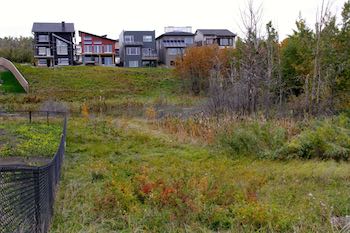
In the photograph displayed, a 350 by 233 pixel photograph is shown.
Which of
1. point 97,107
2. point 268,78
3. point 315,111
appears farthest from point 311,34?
point 97,107

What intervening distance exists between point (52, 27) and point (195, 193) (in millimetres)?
46350

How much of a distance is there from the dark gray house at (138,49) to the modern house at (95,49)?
6.19 ft

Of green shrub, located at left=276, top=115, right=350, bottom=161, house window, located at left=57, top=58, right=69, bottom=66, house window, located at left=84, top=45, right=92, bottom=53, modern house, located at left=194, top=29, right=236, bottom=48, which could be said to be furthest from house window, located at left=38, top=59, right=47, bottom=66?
green shrub, located at left=276, top=115, right=350, bottom=161

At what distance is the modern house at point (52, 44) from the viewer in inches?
1843

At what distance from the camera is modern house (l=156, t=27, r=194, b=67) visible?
50.4 m

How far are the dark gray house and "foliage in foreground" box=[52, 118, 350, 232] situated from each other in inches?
1549

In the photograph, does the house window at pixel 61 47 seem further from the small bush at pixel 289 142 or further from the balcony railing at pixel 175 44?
the small bush at pixel 289 142

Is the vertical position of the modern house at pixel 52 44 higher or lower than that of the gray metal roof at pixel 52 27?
lower

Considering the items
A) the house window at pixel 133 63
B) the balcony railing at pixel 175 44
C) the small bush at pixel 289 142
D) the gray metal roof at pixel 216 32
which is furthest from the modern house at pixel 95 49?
the small bush at pixel 289 142

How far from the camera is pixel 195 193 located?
212 inches

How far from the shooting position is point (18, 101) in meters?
27.0

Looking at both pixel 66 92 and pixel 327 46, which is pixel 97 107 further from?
pixel 327 46

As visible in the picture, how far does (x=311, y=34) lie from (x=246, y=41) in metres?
6.25

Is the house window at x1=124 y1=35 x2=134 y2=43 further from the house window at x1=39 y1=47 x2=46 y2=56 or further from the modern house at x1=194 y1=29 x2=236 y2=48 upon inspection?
the house window at x1=39 y1=47 x2=46 y2=56
